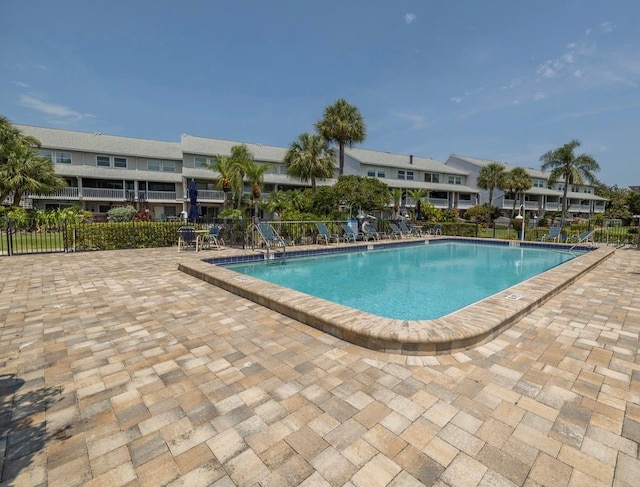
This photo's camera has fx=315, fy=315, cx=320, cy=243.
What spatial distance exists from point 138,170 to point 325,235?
75.4 feet

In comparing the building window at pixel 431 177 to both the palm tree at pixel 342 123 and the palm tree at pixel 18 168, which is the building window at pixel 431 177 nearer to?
the palm tree at pixel 342 123

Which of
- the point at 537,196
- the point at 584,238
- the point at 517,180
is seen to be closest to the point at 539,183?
the point at 537,196

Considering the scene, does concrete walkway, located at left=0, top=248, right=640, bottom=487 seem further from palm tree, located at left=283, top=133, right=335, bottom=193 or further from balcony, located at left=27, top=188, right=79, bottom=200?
balcony, located at left=27, top=188, right=79, bottom=200

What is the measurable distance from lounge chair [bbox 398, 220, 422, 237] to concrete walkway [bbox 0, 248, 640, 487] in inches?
668

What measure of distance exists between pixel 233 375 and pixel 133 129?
4033cm

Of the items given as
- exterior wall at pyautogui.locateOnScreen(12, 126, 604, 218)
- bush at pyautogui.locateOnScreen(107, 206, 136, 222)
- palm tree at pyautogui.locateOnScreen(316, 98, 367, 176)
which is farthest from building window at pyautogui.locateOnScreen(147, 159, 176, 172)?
palm tree at pyautogui.locateOnScreen(316, 98, 367, 176)

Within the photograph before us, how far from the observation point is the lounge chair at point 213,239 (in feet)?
44.7

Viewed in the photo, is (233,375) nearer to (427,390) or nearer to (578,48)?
(427,390)

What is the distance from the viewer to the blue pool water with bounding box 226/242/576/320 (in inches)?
292

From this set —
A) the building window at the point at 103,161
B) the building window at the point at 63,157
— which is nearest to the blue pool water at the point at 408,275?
the building window at the point at 103,161

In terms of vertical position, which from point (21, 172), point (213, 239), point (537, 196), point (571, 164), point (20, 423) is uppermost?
point (571, 164)

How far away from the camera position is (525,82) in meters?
14.9

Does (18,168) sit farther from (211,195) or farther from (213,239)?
(213,239)

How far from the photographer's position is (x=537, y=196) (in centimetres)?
4675
